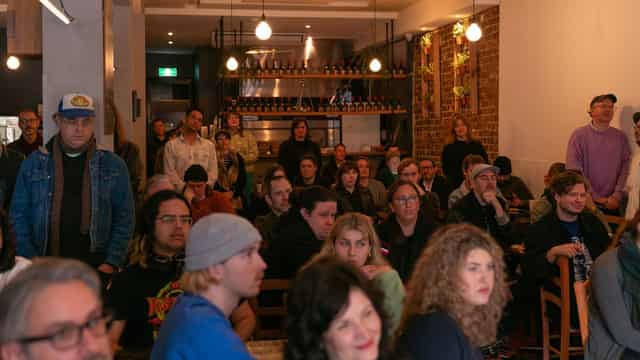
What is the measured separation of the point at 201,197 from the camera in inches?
276

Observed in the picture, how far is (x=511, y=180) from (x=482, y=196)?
360cm

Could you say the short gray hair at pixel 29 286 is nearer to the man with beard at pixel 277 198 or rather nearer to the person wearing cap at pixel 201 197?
the man with beard at pixel 277 198

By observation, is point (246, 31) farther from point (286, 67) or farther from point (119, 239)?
point (119, 239)

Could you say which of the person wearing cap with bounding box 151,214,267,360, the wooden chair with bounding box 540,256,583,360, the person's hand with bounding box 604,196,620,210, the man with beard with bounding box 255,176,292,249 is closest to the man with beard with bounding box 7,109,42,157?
the man with beard with bounding box 255,176,292,249

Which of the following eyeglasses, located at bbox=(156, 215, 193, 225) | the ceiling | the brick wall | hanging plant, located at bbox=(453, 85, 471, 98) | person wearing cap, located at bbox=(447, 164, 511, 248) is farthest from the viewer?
the ceiling

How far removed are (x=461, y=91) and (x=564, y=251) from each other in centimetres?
709

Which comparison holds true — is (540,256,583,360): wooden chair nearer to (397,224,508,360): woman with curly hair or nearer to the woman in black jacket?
(397,224,508,360): woman with curly hair

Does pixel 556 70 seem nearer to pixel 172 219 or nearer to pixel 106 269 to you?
pixel 106 269

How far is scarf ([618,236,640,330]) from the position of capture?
396cm

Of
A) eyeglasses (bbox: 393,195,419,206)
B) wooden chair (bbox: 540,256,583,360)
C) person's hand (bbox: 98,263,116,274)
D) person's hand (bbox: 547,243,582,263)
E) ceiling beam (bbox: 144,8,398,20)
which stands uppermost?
ceiling beam (bbox: 144,8,398,20)

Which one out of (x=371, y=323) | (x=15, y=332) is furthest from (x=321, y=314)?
(x=15, y=332)

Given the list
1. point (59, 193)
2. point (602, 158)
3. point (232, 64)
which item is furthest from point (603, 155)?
point (232, 64)

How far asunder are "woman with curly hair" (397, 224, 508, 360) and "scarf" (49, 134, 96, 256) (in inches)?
97.8

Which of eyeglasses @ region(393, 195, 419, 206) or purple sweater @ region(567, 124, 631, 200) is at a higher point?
purple sweater @ region(567, 124, 631, 200)
